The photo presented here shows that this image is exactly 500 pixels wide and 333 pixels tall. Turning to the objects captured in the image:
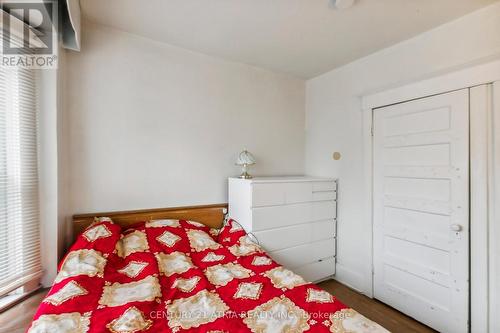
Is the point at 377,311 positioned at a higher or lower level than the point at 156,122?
lower

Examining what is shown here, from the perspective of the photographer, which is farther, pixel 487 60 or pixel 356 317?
pixel 487 60

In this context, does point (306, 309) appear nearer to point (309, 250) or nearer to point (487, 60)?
point (309, 250)

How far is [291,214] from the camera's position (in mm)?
2416

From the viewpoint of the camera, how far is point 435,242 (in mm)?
1970

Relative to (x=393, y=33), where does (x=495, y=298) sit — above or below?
below

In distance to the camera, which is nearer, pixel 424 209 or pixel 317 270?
pixel 424 209

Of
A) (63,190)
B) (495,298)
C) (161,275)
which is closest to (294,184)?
(161,275)

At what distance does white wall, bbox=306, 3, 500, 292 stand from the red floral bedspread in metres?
Answer: 1.30

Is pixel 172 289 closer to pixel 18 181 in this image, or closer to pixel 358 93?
pixel 18 181

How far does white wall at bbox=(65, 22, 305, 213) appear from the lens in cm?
196

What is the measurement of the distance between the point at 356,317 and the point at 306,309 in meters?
0.23

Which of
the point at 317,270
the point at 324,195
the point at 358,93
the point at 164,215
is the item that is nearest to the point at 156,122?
the point at 164,215

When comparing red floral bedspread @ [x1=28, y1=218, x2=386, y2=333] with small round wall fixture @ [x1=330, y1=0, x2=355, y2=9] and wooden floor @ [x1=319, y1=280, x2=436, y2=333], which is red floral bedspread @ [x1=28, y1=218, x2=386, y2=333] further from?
small round wall fixture @ [x1=330, y1=0, x2=355, y2=9]

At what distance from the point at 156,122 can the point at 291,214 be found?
A: 1.59 metres
